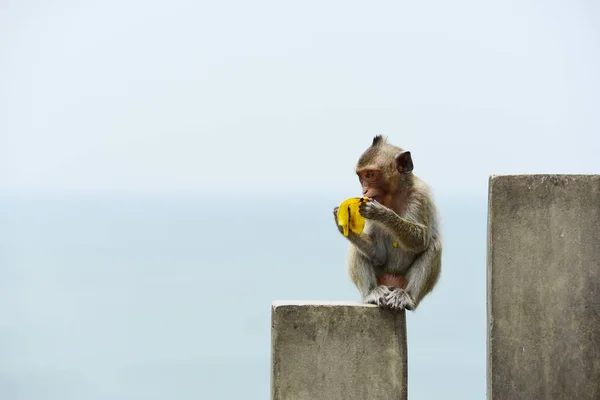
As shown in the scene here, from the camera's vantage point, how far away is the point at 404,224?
5.88 m

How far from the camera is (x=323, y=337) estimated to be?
519 centimetres

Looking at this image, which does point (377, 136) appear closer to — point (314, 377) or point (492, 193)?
point (492, 193)

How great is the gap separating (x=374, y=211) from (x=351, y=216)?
0.16 metres

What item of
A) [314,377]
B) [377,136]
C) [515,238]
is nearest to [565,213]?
[515,238]

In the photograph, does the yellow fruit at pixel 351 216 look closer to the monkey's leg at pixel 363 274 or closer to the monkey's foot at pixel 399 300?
the monkey's leg at pixel 363 274

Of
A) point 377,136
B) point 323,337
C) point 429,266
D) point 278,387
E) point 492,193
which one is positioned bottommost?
point 278,387

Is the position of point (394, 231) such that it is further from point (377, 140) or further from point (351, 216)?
point (377, 140)

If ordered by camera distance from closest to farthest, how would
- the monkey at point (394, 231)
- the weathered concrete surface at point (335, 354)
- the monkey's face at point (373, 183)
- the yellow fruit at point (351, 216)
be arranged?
the weathered concrete surface at point (335, 354) < the yellow fruit at point (351, 216) < the monkey at point (394, 231) < the monkey's face at point (373, 183)

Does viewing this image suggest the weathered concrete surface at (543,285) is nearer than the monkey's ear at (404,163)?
Yes

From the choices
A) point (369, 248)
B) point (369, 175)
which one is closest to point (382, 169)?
point (369, 175)

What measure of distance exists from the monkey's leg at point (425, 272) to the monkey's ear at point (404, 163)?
552 mm

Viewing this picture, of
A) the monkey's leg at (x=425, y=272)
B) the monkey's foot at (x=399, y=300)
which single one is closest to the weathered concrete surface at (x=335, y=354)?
the monkey's foot at (x=399, y=300)

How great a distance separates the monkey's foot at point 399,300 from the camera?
527 centimetres

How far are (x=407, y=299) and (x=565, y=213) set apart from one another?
3.82 feet
